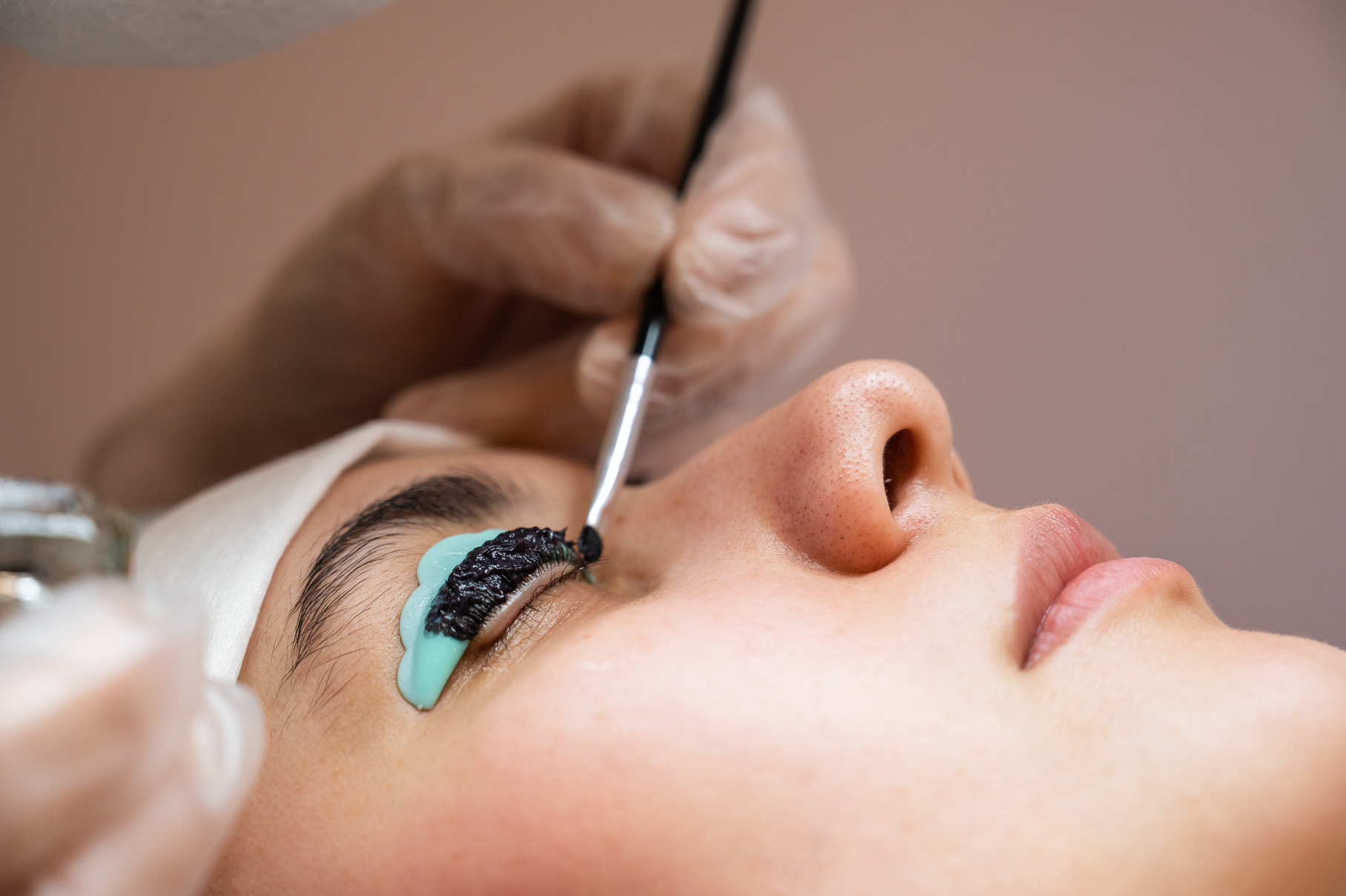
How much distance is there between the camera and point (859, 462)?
499 millimetres

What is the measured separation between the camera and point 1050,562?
477 millimetres

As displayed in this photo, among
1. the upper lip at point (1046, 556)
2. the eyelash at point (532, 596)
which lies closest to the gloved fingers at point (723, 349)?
the eyelash at point (532, 596)

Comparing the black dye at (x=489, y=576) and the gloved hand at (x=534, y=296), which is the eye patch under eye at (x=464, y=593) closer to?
the black dye at (x=489, y=576)

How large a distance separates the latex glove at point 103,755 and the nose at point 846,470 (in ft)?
1.06

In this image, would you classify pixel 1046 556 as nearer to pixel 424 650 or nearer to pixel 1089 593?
pixel 1089 593

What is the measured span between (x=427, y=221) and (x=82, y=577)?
685mm

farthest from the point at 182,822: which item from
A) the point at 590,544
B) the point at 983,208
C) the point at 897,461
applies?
the point at 983,208

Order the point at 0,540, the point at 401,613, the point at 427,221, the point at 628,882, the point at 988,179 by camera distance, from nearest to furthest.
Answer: the point at 0,540
the point at 628,882
the point at 401,613
the point at 427,221
the point at 988,179

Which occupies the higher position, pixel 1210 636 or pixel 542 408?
pixel 1210 636

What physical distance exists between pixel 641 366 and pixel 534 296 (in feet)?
1.25

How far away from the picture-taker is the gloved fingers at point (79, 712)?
0.25 meters

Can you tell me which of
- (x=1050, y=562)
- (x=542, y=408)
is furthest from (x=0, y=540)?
(x=542, y=408)

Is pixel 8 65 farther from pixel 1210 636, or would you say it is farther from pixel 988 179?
pixel 1210 636

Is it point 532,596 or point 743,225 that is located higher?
point 743,225
